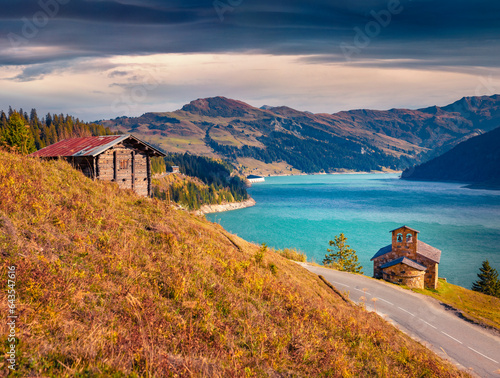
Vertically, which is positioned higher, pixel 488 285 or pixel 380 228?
pixel 488 285

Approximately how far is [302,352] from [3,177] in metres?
12.0

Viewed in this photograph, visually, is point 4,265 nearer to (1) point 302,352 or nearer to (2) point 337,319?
(1) point 302,352

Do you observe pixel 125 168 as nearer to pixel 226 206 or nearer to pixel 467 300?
pixel 467 300

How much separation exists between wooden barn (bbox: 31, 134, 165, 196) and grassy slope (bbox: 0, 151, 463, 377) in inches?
545

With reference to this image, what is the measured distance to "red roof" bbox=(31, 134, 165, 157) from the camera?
2803 cm

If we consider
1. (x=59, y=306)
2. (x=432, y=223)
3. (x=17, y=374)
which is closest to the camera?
(x=17, y=374)

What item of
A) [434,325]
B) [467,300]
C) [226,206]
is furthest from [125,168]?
[226,206]

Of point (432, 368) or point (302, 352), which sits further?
point (432, 368)

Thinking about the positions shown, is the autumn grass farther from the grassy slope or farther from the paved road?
the grassy slope

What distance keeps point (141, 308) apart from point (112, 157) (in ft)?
78.8

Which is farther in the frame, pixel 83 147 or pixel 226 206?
pixel 226 206

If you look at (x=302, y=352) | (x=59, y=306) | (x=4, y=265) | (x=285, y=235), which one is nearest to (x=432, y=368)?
(x=302, y=352)

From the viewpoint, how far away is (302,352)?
29.6 ft

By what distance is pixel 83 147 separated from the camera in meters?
29.4
